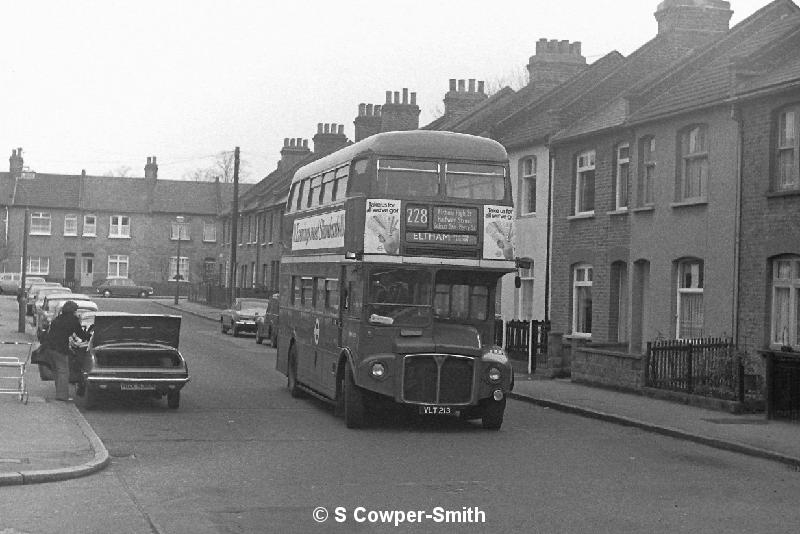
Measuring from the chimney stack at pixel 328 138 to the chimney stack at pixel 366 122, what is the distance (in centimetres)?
754

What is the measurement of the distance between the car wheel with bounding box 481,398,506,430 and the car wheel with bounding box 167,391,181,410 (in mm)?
5226

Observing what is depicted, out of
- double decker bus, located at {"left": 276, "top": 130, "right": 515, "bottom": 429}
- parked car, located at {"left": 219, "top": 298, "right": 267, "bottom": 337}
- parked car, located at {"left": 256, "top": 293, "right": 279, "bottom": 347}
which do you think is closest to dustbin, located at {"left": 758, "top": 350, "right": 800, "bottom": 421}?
double decker bus, located at {"left": 276, "top": 130, "right": 515, "bottom": 429}

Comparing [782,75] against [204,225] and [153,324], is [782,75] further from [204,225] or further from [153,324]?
[204,225]

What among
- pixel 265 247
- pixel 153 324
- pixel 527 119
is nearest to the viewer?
pixel 153 324

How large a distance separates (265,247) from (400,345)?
55625 millimetres

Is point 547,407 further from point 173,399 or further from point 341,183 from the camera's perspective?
Answer: point 173,399

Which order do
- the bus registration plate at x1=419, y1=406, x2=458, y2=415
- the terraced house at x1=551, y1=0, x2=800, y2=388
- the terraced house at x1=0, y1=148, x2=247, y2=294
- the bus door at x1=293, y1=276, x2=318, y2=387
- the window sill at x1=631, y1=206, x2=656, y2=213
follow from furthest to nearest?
1. the terraced house at x1=0, y1=148, x2=247, y2=294
2. the window sill at x1=631, y1=206, x2=656, y2=213
3. the terraced house at x1=551, y1=0, x2=800, y2=388
4. the bus door at x1=293, y1=276, x2=318, y2=387
5. the bus registration plate at x1=419, y1=406, x2=458, y2=415

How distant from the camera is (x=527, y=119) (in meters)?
37.6

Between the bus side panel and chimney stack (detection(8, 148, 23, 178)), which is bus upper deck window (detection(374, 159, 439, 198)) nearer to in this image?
the bus side panel

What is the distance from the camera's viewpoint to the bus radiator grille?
55.5ft

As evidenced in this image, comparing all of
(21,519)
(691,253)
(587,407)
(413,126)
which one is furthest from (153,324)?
(413,126)

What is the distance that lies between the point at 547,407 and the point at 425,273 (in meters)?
5.67

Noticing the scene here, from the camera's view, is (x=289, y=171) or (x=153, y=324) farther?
(x=289, y=171)

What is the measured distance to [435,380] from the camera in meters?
17.0
